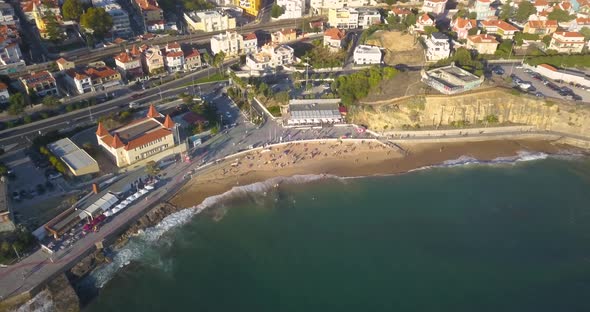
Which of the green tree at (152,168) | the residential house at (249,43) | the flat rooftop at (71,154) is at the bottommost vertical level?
the green tree at (152,168)

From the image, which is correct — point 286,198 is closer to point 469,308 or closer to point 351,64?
point 469,308

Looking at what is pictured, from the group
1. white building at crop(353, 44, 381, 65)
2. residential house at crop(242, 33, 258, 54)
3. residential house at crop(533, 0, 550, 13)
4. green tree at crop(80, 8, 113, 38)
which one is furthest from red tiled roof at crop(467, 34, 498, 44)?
green tree at crop(80, 8, 113, 38)

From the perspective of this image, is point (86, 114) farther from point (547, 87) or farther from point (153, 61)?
point (547, 87)

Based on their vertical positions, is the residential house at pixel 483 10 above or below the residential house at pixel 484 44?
above

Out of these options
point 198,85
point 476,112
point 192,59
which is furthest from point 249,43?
point 476,112

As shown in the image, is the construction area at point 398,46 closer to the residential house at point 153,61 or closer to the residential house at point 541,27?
the residential house at point 541,27

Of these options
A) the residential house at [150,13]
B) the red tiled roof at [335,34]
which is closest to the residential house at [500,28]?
the red tiled roof at [335,34]

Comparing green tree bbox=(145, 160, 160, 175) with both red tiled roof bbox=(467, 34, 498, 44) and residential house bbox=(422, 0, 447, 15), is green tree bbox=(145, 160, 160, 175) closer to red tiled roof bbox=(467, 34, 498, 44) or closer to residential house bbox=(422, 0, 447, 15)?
red tiled roof bbox=(467, 34, 498, 44)
